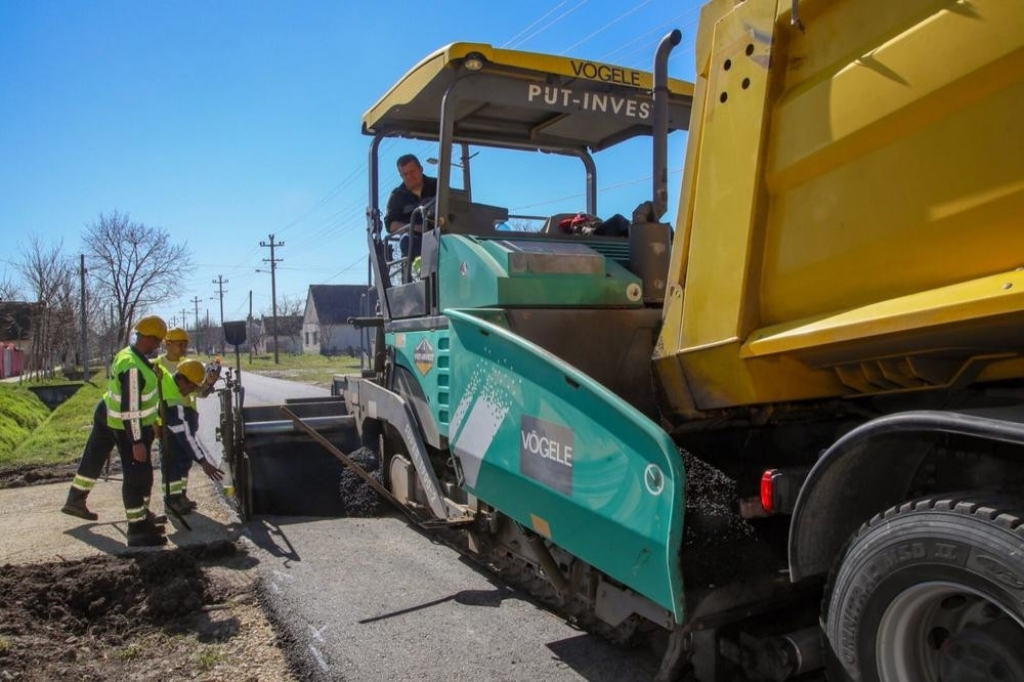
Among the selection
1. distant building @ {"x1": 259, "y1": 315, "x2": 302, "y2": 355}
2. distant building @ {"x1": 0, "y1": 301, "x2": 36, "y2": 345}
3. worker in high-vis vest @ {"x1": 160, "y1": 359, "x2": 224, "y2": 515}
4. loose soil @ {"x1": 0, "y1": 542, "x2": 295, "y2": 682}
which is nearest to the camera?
loose soil @ {"x1": 0, "y1": 542, "x2": 295, "y2": 682}

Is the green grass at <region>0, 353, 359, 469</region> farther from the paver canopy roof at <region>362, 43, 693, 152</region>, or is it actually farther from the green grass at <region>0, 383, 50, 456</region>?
the paver canopy roof at <region>362, 43, 693, 152</region>

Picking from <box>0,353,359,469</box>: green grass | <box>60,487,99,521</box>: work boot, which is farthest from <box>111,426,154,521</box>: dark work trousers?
<box>0,353,359,469</box>: green grass

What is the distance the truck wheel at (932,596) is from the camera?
1820 mm

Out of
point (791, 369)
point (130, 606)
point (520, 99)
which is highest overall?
point (520, 99)

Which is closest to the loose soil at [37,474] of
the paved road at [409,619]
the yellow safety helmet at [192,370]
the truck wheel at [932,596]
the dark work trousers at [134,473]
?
the yellow safety helmet at [192,370]

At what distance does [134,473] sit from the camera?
5.95m

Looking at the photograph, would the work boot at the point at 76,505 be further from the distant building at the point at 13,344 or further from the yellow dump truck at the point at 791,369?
the distant building at the point at 13,344

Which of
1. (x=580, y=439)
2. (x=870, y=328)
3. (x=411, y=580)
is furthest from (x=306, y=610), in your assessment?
(x=870, y=328)

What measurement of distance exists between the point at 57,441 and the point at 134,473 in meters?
7.88

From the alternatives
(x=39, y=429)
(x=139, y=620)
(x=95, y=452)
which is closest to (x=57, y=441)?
(x=39, y=429)

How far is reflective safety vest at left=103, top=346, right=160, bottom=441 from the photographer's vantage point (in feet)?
19.9

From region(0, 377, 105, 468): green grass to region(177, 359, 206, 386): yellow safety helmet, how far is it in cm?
466

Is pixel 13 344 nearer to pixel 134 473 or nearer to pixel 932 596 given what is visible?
pixel 134 473

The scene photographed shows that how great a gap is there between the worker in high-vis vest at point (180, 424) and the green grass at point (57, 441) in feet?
14.8
